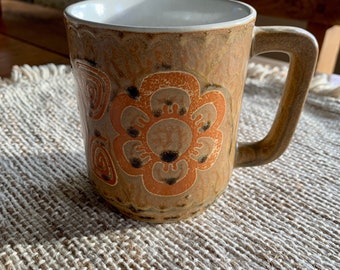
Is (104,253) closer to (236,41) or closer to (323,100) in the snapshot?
(236,41)

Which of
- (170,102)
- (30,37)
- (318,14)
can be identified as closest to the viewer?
(170,102)

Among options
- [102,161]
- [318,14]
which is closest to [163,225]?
[102,161]

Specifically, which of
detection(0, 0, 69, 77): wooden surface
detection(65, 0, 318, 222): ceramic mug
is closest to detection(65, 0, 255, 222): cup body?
detection(65, 0, 318, 222): ceramic mug

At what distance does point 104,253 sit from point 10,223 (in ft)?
0.24

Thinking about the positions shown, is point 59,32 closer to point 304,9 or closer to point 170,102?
point 304,9

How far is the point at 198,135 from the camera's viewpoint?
0.24m

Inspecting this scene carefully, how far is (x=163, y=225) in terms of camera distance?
0.88 feet

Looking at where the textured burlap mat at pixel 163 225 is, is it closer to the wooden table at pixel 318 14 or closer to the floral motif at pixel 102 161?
the floral motif at pixel 102 161

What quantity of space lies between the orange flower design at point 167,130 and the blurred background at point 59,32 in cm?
34

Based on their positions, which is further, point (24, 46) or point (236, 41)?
point (24, 46)

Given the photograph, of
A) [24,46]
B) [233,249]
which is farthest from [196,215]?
[24,46]

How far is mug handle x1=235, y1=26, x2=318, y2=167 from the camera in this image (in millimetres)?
250

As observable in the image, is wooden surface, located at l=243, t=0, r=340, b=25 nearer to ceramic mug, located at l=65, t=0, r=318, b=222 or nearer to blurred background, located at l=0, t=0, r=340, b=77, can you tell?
blurred background, located at l=0, t=0, r=340, b=77

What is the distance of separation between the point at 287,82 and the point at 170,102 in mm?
96
